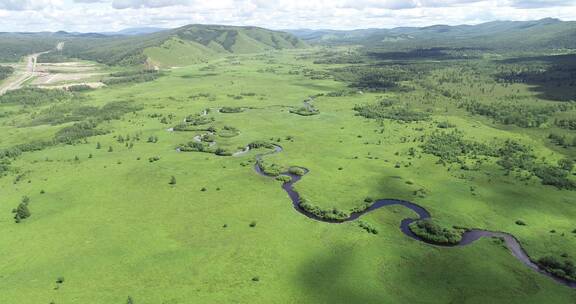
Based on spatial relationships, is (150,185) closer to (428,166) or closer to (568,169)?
(428,166)

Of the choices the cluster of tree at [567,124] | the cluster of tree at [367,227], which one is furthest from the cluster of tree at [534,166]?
the cluster of tree at [367,227]

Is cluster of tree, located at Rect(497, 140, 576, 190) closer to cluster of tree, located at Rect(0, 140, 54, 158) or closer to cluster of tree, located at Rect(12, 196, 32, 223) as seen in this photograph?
cluster of tree, located at Rect(12, 196, 32, 223)

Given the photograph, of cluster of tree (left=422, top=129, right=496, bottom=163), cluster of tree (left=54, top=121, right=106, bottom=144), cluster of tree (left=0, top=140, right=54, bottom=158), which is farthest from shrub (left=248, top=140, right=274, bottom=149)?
cluster of tree (left=0, top=140, right=54, bottom=158)

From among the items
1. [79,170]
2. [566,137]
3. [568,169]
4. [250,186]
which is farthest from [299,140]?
[566,137]

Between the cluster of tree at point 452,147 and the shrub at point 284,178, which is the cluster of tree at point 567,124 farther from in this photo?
the shrub at point 284,178

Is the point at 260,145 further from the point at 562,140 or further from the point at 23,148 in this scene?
the point at 562,140

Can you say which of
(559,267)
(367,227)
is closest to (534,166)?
(559,267)
